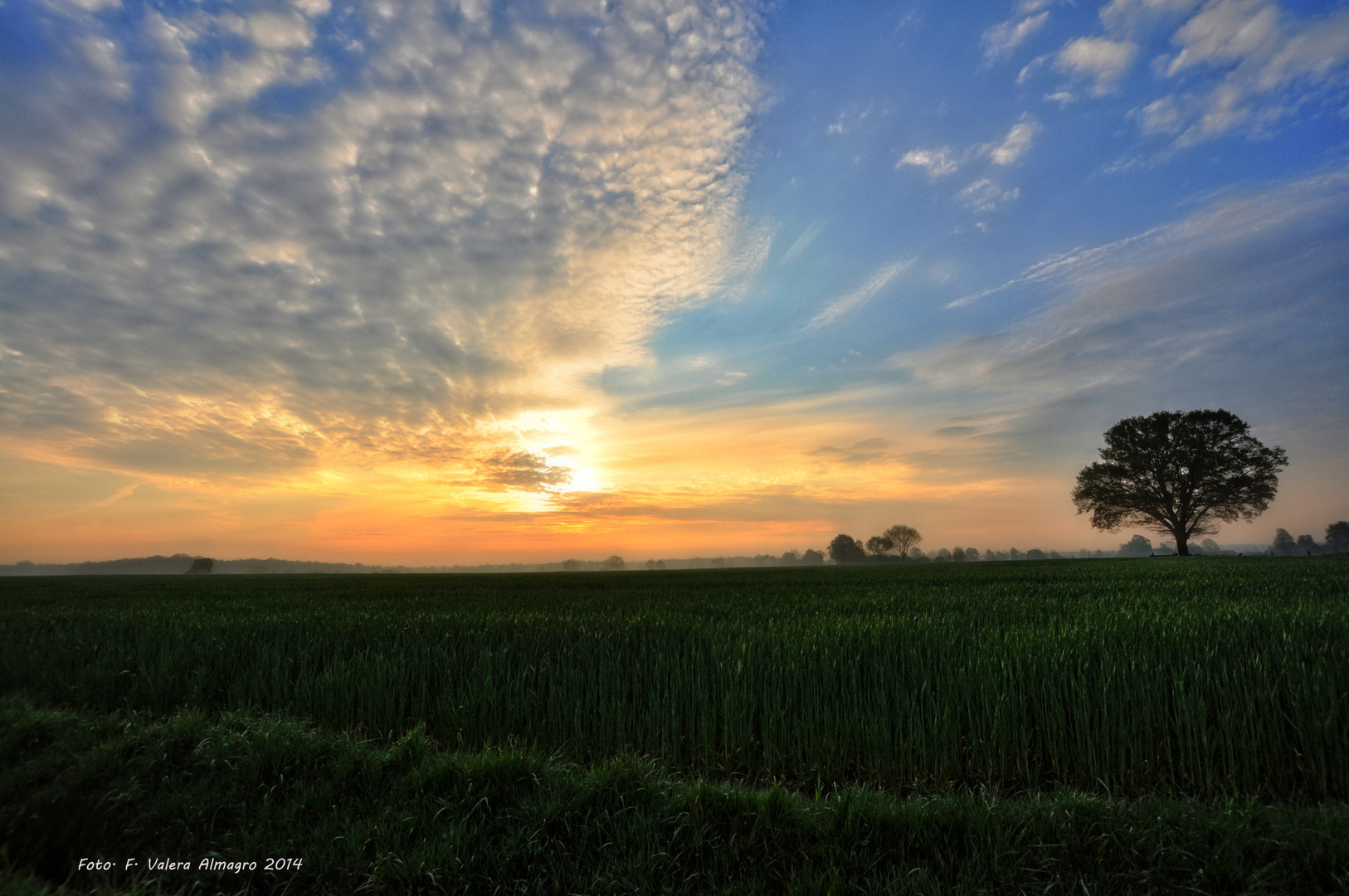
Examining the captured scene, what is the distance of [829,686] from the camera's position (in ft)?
19.5

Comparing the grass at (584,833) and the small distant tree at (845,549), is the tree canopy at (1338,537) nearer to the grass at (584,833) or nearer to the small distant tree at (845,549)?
the small distant tree at (845,549)

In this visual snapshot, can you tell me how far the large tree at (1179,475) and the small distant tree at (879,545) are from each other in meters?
87.9

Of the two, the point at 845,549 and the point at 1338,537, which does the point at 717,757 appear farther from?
the point at 1338,537

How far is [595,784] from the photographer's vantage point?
4016 mm

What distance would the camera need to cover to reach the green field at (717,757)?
334cm

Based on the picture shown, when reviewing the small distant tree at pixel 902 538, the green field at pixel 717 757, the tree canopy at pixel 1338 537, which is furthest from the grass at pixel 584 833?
the tree canopy at pixel 1338 537

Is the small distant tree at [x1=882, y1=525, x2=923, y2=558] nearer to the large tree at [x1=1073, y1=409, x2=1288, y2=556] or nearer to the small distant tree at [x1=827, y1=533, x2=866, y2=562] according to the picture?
the small distant tree at [x1=827, y1=533, x2=866, y2=562]

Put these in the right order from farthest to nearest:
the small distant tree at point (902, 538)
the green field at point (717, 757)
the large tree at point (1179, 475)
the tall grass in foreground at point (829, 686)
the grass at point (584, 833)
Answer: the small distant tree at point (902, 538), the large tree at point (1179, 475), the tall grass in foreground at point (829, 686), the green field at point (717, 757), the grass at point (584, 833)

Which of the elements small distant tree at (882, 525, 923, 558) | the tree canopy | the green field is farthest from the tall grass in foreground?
the tree canopy

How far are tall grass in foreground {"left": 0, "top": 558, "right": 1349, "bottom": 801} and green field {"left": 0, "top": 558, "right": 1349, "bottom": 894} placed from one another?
0.04m

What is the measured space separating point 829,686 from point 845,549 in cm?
16599

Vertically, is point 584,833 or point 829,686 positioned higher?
point 829,686

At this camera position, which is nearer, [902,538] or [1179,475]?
[1179,475]

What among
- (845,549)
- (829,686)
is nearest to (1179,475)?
(829,686)
